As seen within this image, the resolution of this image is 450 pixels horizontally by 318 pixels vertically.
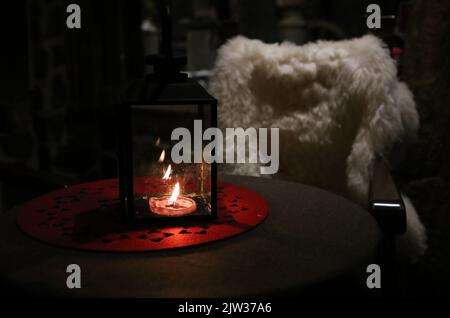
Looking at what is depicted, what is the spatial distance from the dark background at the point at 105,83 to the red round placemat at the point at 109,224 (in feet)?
0.81

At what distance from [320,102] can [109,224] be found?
98 cm

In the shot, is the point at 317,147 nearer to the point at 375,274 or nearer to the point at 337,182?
the point at 337,182

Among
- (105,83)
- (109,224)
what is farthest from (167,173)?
(105,83)

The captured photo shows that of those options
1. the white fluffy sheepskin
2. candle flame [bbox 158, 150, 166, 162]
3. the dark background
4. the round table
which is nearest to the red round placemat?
the round table

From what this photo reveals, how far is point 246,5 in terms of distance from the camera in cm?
395

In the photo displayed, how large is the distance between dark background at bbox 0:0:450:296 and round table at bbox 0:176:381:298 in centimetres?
57

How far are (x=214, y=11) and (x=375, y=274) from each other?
365 centimetres

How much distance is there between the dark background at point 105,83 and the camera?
1.81m

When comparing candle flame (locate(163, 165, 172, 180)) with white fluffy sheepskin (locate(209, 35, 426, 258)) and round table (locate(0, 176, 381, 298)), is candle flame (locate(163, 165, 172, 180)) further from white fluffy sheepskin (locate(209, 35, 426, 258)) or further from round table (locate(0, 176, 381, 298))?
white fluffy sheepskin (locate(209, 35, 426, 258))

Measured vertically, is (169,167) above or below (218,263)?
above

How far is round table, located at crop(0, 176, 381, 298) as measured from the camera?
779 millimetres

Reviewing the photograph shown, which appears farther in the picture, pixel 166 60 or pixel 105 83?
pixel 105 83

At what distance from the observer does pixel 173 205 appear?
108 centimetres

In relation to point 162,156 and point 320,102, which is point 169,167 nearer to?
point 162,156
